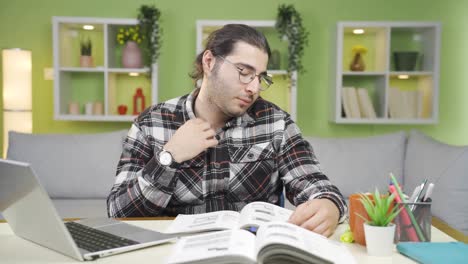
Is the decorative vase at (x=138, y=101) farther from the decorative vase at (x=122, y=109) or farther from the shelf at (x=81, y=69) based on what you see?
the shelf at (x=81, y=69)

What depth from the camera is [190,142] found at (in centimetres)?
153

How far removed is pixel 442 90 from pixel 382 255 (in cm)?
333

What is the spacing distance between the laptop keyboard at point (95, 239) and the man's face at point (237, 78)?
2.09 ft

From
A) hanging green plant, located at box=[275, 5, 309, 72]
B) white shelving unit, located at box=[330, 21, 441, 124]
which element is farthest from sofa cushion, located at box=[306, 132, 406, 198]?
hanging green plant, located at box=[275, 5, 309, 72]

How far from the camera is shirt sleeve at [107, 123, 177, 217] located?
153cm

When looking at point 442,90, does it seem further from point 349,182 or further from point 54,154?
point 54,154

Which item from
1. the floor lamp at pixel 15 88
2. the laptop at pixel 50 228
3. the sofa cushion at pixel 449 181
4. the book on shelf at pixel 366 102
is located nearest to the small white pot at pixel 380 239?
the laptop at pixel 50 228

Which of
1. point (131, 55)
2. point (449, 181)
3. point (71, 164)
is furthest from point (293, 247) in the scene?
point (131, 55)

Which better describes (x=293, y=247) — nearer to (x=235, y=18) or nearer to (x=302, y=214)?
(x=302, y=214)

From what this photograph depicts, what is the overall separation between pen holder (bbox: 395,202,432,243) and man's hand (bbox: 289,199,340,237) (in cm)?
16

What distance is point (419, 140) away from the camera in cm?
328

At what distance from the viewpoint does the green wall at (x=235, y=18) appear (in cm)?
405

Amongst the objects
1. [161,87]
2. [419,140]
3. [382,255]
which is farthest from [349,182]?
[382,255]

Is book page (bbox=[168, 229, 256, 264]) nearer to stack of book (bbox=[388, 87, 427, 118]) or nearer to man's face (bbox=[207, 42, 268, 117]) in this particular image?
man's face (bbox=[207, 42, 268, 117])
